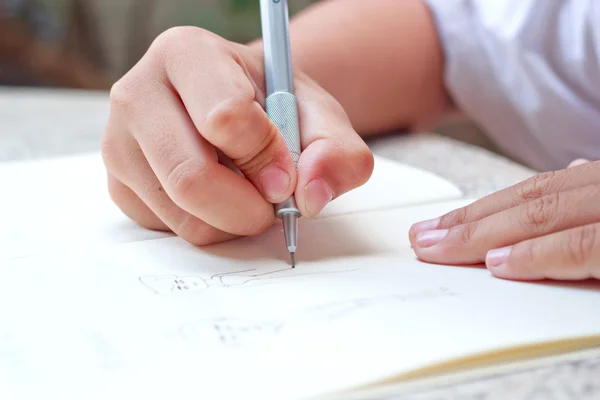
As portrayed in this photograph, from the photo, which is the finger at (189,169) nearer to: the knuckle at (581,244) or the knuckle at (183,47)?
the knuckle at (183,47)

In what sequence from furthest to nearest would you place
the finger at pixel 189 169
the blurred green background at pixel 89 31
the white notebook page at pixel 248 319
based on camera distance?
1. the blurred green background at pixel 89 31
2. the finger at pixel 189 169
3. the white notebook page at pixel 248 319

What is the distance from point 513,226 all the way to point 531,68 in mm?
314

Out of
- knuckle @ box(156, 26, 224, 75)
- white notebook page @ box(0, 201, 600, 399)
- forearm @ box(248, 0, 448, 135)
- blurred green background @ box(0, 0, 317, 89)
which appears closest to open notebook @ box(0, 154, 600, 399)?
white notebook page @ box(0, 201, 600, 399)

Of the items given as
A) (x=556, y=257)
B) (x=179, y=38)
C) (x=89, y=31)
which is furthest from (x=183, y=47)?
(x=89, y=31)

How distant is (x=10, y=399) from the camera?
0.23 m

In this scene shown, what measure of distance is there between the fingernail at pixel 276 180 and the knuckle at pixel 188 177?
31mm

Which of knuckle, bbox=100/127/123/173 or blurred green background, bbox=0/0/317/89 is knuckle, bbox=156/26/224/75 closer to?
knuckle, bbox=100/127/123/173

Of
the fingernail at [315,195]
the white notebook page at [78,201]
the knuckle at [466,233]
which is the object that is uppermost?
the fingernail at [315,195]

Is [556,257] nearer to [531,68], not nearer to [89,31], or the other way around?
[531,68]

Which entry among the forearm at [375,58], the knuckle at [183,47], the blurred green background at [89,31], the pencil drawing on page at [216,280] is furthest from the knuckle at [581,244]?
the blurred green background at [89,31]

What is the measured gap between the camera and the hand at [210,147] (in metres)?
0.34

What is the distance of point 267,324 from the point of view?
0.28 m

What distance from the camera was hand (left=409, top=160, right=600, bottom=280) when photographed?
0.31 m

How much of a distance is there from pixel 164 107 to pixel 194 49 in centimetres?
4
